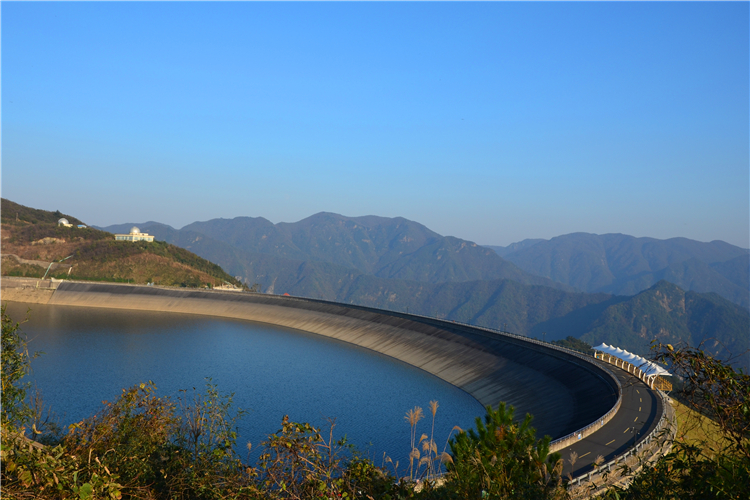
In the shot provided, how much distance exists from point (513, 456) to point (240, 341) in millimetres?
92217

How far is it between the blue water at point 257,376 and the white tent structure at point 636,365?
18.2 m

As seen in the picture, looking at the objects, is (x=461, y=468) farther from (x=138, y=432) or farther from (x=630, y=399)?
(x=630, y=399)

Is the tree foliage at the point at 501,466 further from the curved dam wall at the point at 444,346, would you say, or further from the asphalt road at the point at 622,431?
the curved dam wall at the point at 444,346

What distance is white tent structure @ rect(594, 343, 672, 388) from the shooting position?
55216mm

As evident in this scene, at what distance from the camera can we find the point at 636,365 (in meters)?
63.1

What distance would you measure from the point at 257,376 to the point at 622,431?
46.7 metres

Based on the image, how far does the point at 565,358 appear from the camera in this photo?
6888cm

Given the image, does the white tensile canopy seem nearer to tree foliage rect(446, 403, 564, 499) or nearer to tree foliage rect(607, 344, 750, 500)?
tree foliage rect(446, 403, 564, 499)

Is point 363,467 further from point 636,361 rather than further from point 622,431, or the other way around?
point 636,361

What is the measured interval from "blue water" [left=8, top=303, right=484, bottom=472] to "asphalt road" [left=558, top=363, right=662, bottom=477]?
41.6 feet

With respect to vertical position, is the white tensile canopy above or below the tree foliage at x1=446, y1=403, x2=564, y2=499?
below

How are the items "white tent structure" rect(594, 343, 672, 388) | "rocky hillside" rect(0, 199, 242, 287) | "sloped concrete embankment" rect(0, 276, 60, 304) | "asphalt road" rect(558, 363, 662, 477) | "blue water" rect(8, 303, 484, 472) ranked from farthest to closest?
"rocky hillside" rect(0, 199, 242, 287)
"sloped concrete embankment" rect(0, 276, 60, 304)
"white tent structure" rect(594, 343, 672, 388)
"blue water" rect(8, 303, 484, 472)
"asphalt road" rect(558, 363, 662, 477)

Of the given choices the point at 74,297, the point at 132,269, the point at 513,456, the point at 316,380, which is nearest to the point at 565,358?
the point at 316,380

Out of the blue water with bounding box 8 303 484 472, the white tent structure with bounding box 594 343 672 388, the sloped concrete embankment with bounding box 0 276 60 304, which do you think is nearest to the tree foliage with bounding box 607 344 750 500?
the blue water with bounding box 8 303 484 472
